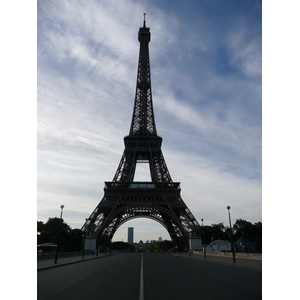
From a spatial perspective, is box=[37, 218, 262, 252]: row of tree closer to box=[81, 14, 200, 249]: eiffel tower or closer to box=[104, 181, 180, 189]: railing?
box=[81, 14, 200, 249]: eiffel tower

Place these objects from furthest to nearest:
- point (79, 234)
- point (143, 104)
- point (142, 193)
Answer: point (79, 234)
point (143, 104)
point (142, 193)

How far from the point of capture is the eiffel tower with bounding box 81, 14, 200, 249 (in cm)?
4919

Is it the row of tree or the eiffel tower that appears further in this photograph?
the row of tree

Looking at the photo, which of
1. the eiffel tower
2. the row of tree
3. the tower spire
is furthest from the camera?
the row of tree

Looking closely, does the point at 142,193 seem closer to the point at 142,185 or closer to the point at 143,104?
the point at 142,185

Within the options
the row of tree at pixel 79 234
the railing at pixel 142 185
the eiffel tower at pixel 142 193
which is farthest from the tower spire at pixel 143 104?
the row of tree at pixel 79 234

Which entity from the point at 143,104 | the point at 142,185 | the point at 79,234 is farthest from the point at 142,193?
the point at 79,234

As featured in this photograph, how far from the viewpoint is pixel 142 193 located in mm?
51438

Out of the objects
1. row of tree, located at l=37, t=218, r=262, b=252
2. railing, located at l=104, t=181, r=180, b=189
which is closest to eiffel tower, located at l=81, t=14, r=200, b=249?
railing, located at l=104, t=181, r=180, b=189

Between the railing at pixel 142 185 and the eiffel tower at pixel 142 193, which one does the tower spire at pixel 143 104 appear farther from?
the railing at pixel 142 185

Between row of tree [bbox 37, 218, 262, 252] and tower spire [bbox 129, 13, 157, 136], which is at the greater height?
tower spire [bbox 129, 13, 157, 136]

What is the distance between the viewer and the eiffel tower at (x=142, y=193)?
49188 mm

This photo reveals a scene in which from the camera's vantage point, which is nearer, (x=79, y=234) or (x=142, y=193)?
(x=142, y=193)
